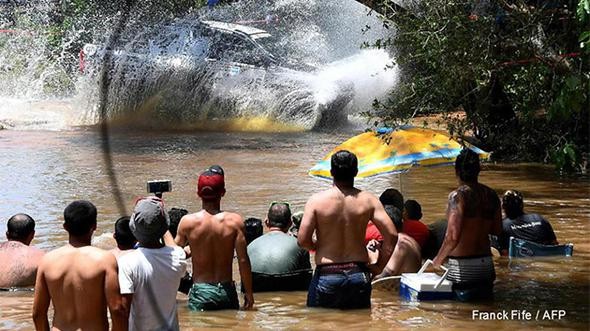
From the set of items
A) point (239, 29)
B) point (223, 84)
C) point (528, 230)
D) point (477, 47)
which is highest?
point (239, 29)

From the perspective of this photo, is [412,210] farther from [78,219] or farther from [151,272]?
[78,219]

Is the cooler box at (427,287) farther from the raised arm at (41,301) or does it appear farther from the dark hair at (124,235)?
the raised arm at (41,301)

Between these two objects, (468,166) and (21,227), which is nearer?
(468,166)

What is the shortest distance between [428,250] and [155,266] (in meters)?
4.44

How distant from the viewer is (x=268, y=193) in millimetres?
14398

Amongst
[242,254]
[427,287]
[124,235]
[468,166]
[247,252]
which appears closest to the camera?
[124,235]

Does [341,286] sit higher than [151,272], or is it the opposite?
[151,272]

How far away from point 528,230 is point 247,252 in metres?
3.48

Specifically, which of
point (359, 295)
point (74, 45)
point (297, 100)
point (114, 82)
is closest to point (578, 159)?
point (359, 295)

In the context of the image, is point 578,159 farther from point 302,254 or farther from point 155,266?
point 155,266

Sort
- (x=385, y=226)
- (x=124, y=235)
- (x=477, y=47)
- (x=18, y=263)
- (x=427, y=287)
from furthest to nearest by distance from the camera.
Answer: (x=477, y=47), (x=18, y=263), (x=427, y=287), (x=385, y=226), (x=124, y=235)

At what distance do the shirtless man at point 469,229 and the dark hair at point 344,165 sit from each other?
99 centimetres

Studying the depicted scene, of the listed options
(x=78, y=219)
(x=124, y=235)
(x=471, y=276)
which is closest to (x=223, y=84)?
(x=471, y=276)

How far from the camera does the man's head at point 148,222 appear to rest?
5324mm
